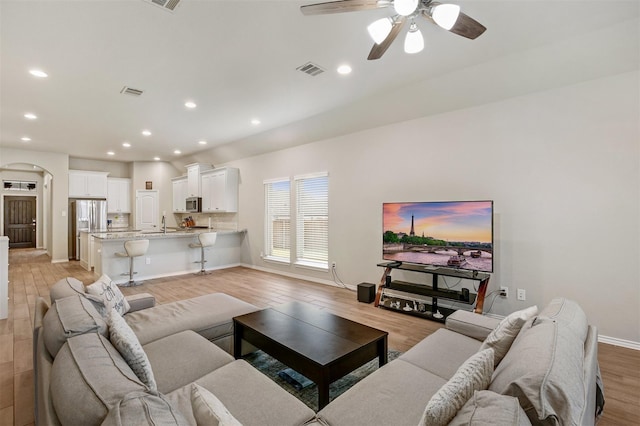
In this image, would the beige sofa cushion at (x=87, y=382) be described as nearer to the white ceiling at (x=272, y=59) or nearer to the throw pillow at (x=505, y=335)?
the throw pillow at (x=505, y=335)

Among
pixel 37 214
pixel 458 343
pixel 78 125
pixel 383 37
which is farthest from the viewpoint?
pixel 37 214

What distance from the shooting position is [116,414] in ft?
2.66

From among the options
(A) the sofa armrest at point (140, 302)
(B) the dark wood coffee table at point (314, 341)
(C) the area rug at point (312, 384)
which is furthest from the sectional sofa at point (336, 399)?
(C) the area rug at point (312, 384)

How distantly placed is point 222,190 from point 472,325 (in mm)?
6594

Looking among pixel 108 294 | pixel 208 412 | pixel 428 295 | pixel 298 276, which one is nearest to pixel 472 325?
pixel 428 295

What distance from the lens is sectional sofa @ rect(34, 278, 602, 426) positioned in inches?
35.7

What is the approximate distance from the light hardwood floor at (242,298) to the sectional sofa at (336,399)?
773mm

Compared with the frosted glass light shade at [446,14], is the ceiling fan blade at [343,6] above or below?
above

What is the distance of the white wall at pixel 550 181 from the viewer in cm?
300

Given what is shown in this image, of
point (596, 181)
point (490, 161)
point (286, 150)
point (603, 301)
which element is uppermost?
point (286, 150)

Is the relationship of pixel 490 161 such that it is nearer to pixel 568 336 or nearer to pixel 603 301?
pixel 603 301

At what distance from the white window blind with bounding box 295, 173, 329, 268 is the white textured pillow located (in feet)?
11.8

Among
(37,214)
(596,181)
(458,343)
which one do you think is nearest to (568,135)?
(596,181)

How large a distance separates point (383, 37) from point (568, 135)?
8.10ft
